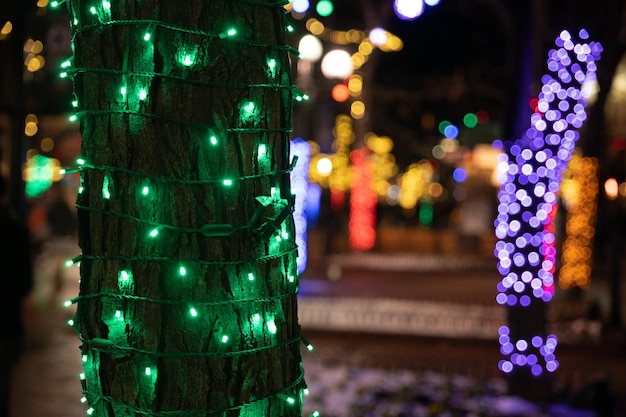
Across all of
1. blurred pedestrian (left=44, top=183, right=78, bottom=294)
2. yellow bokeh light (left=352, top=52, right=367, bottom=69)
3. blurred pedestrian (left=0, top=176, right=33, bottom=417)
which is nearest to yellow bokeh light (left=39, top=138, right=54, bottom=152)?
blurred pedestrian (left=44, top=183, right=78, bottom=294)

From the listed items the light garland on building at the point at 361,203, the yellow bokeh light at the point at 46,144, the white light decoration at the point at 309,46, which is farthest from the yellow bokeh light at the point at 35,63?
the light garland on building at the point at 361,203

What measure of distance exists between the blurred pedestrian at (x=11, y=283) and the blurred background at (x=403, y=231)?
62.9 inches

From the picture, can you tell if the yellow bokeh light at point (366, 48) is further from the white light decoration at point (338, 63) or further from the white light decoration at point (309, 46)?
the white light decoration at point (309, 46)

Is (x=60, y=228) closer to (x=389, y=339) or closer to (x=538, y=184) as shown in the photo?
(x=389, y=339)

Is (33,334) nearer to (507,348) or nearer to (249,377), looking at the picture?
(507,348)

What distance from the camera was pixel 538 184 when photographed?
26.5 ft

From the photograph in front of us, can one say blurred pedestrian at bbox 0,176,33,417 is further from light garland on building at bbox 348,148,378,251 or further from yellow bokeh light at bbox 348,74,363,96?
yellow bokeh light at bbox 348,74,363,96

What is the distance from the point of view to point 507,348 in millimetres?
8258

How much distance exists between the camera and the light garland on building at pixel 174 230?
2.32m

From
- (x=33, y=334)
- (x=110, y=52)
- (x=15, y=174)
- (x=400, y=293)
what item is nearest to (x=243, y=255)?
(x=110, y=52)

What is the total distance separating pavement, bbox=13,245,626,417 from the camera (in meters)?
8.80

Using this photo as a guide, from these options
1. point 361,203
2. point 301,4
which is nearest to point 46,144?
point 361,203

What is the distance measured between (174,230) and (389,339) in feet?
30.8

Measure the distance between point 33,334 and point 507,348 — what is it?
652 centimetres
